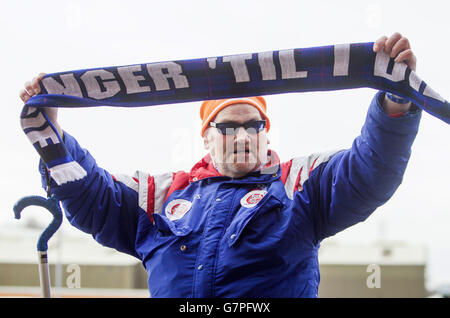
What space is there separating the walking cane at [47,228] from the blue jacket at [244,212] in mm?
58

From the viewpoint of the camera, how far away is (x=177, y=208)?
1562 millimetres

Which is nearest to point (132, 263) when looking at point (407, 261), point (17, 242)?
point (407, 261)

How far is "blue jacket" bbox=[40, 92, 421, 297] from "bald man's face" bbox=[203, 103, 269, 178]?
1.7 inches

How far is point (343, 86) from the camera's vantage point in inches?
54.2

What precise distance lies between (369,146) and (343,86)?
0.74 ft

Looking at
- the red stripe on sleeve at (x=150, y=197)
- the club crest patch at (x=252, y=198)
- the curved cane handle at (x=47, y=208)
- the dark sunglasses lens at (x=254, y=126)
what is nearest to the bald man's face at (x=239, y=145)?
the dark sunglasses lens at (x=254, y=126)

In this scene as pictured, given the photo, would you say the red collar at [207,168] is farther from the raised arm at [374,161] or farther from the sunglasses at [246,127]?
the raised arm at [374,161]

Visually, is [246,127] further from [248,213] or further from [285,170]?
[248,213]

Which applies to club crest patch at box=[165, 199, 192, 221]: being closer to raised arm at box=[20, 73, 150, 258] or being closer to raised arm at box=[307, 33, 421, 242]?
raised arm at box=[20, 73, 150, 258]

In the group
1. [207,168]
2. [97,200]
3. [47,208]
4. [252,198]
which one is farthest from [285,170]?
[47,208]

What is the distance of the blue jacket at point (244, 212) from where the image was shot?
1299 mm

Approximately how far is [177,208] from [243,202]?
249 millimetres

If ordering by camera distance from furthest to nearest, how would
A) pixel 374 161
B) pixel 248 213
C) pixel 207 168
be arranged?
1. pixel 207 168
2. pixel 248 213
3. pixel 374 161
